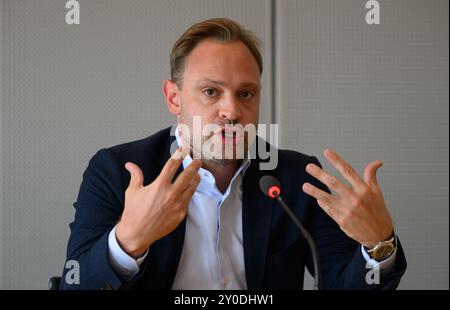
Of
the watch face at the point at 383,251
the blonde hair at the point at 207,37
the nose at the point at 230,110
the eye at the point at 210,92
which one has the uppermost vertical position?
the blonde hair at the point at 207,37

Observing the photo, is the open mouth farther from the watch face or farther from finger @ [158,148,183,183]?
the watch face

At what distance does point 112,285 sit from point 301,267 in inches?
22.4

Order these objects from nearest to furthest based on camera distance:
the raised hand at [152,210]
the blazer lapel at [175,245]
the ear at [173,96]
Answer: the raised hand at [152,210], the blazer lapel at [175,245], the ear at [173,96]

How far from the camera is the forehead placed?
1391 millimetres

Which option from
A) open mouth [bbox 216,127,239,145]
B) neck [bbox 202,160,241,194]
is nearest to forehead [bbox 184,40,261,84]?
open mouth [bbox 216,127,239,145]

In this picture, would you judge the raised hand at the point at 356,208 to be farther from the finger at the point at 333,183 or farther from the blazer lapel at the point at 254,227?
the blazer lapel at the point at 254,227

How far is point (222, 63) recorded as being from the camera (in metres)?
1.40

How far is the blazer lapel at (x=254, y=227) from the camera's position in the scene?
4.38ft

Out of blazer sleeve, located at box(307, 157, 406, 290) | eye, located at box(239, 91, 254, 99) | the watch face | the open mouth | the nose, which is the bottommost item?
blazer sleeve, located at box(307, 157, 406, 290)

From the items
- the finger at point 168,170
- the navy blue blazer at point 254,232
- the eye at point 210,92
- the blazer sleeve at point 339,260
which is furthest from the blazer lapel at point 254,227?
the finger at point 168,170

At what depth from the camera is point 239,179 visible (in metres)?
1.50

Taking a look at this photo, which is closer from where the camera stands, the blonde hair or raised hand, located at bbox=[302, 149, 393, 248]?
raised hand, located at bbox=[302, 149, 393, 248]

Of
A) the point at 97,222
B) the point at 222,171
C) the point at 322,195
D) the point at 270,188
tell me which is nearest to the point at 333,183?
the point at 322,195

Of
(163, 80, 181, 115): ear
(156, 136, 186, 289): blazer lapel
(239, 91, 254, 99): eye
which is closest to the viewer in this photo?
(156, 136, 186, 289): blazer lapel
